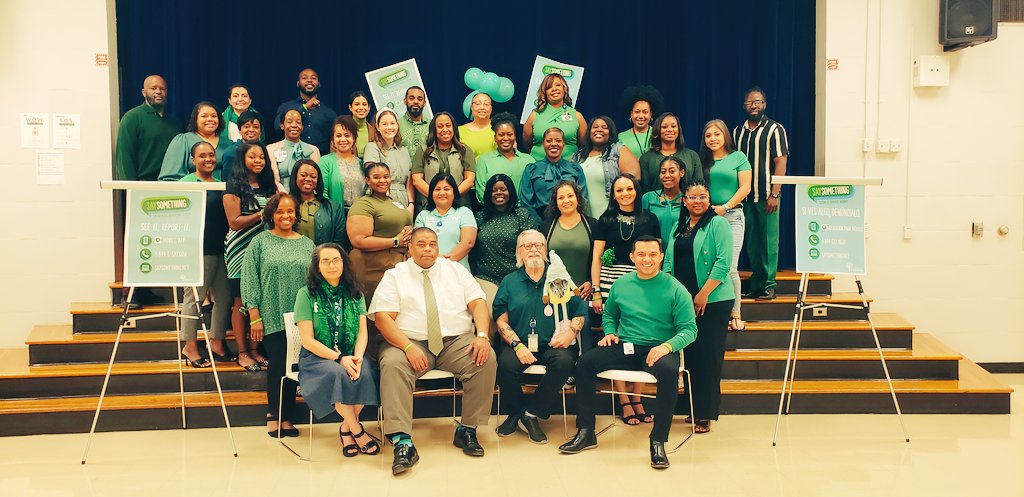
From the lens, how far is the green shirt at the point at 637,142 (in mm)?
6125

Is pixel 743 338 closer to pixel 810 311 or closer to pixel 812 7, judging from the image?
pixel 810 311

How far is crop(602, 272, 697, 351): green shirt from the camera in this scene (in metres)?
4.71

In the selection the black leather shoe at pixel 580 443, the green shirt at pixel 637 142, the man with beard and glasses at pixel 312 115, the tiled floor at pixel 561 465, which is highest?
the man with beard and glasses at pixel 312 115

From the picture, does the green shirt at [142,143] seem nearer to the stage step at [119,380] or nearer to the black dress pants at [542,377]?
the stage step at [119,380]

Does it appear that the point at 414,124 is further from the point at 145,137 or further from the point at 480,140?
the point at 145,137

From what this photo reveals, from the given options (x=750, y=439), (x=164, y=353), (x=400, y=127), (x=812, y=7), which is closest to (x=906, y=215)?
(x=812, y=7)

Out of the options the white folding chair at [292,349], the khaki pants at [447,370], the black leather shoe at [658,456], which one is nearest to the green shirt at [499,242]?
the khaki pants at [447,370]

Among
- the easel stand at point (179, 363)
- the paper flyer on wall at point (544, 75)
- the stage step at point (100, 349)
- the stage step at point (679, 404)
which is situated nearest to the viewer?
the easel stand at point (179, 363)

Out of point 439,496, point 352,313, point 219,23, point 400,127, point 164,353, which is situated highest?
point 219,23

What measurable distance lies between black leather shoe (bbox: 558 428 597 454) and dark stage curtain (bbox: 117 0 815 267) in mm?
3204

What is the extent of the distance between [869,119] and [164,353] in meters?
5.45

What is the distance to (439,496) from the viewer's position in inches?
161

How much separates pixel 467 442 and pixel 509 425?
1.29 ft

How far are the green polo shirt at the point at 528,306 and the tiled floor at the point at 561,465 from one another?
627mm
